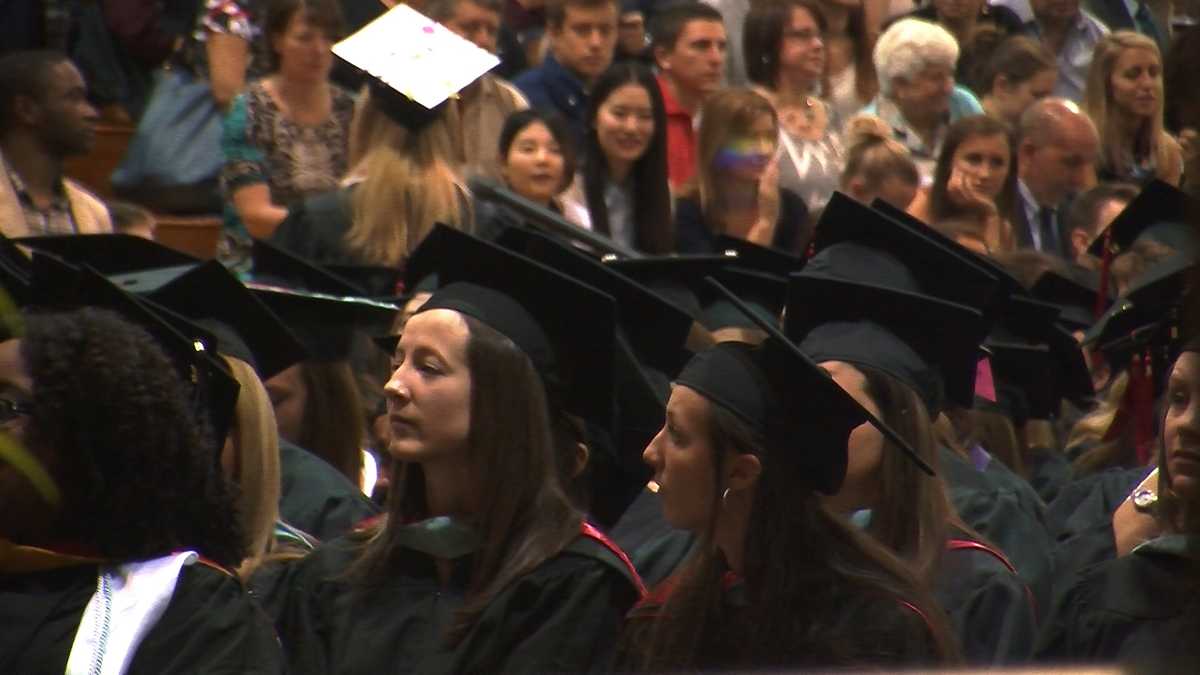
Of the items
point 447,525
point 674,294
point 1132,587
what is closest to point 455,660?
point 447,525

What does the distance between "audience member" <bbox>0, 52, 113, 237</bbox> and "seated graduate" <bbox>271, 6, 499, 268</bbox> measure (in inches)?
27.7

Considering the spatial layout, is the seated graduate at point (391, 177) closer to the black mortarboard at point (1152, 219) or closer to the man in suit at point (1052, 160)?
the black mortarboard at point (1152, 219)

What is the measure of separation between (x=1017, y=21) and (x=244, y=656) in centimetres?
870


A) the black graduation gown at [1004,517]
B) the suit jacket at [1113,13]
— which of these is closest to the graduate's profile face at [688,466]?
the black graduation gown at [1004,517]

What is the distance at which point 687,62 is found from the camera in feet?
29.3

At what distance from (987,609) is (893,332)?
73cm

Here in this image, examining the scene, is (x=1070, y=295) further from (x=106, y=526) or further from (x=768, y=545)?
(x=106, y=526)

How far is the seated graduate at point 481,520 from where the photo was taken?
3.88 metres

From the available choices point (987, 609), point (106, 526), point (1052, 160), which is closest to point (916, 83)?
point (1052, 160)

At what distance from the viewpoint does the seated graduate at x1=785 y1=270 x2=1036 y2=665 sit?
4105 millimetres

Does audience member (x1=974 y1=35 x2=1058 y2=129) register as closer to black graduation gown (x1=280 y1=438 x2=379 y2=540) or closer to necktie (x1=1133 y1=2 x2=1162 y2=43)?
necktie (x1=1133 y1=2 x2=1162 y2=43)

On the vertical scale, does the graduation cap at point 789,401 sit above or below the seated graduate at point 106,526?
above

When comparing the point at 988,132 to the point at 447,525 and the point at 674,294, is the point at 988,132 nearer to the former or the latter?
the point at 674,294

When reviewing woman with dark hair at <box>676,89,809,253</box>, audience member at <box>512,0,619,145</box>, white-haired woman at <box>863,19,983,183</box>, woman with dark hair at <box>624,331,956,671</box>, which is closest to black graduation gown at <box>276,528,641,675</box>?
woman with dark hair at <box>624,331,956,671</box>
